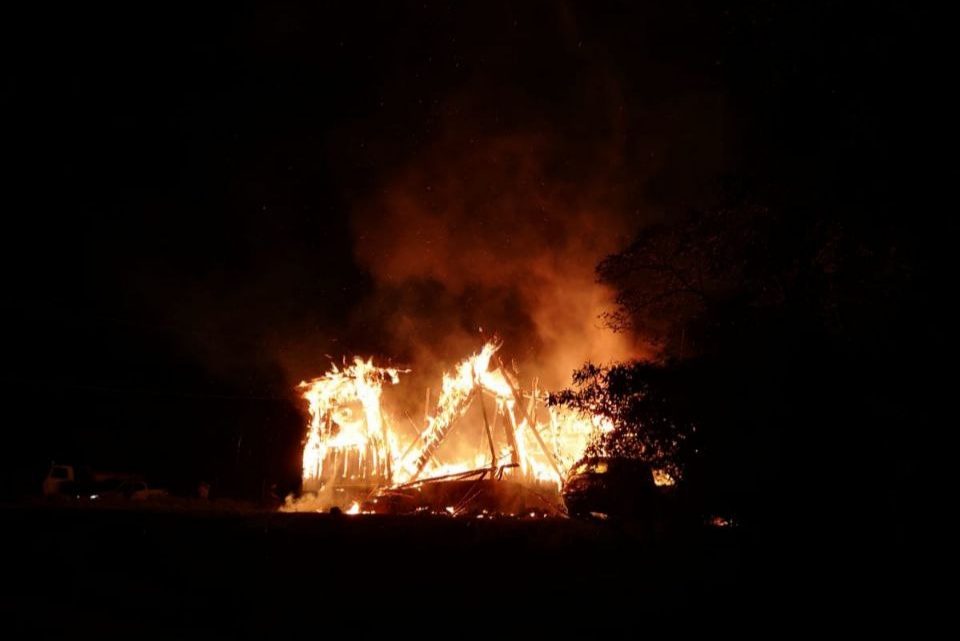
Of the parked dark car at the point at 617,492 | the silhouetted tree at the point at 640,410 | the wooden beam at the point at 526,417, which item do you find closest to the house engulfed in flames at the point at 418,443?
the wooden beam at the point at 526,417

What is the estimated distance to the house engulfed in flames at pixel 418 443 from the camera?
1423 centimetres

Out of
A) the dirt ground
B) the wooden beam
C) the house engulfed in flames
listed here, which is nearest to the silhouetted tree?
the dirt ground

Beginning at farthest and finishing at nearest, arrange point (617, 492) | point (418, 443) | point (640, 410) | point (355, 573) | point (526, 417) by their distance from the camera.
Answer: point (418, 443)
point (526, 417)
point (617, 492)
point (355, 573)
point (640, 410)

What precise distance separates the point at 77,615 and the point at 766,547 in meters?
7.29

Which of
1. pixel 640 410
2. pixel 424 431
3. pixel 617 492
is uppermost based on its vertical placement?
pixel 424 431

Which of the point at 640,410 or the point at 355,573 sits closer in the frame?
the point at 640,410

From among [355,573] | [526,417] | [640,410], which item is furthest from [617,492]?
[526,417]

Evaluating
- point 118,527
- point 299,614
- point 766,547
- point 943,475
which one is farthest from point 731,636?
point 118,527

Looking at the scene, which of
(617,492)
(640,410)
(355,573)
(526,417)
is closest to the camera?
(640,410)

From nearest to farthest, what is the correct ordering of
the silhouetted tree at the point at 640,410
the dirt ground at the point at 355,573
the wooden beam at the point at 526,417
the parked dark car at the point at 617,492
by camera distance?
the dirt ground at the point at 355,573, the silhouetted tree at the point at 640,410, the parked dark car at the point at 617,492, the wooden beam at the point at 526,417

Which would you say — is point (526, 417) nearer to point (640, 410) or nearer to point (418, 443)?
point (418, 443)

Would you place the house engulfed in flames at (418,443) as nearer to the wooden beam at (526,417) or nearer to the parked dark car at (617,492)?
the wooden beam at (526,417)

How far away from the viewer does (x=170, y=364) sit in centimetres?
2656

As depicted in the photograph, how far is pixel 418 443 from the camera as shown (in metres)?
16.3
